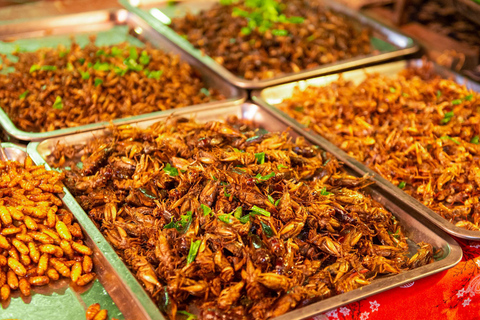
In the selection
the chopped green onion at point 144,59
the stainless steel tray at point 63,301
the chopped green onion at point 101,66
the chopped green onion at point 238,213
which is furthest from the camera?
the chopped green onion at point 144,59

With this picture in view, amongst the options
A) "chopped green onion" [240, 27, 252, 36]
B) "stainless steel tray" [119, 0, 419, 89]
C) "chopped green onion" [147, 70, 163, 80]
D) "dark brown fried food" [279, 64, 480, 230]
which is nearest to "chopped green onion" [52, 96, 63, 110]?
"chopped green onion" [147, 70, 163, 80]

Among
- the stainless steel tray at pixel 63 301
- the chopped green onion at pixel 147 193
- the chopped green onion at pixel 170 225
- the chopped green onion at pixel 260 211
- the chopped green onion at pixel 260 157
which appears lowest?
the stainless steel tray at pixel 63 301

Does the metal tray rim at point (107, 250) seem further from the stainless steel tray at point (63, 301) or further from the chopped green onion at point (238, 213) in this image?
the chopped green onion at point (238, 213)

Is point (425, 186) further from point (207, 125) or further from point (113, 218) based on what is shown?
point (113, 218)

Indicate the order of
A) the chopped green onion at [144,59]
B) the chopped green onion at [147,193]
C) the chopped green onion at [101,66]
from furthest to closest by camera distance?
1. the chopped green onion at [144,59]
2. the chopped green onion at [101,66]
3. the chopped green onion at [147,193]

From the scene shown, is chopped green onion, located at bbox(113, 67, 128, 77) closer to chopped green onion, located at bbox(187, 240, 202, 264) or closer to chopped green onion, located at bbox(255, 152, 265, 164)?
chopped green onion, located at bbox(255, 152, 265, 164)

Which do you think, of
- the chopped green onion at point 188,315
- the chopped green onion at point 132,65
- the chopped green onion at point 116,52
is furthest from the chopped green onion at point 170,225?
the chopped green onion at point 116,52

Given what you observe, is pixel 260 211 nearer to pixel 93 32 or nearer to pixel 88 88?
pixel 88 88
